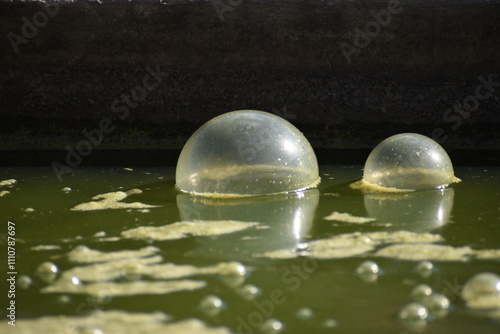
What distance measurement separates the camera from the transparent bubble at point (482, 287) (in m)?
1.70

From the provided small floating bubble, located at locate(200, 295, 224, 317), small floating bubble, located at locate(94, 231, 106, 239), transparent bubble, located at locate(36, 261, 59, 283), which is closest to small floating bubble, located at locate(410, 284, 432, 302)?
small floating bubble, located at locate(200, 295, 224, 317)

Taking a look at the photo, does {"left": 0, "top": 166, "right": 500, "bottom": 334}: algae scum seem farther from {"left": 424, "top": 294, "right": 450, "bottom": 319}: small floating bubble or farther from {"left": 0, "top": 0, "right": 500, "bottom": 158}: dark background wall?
{"left": 0, "top": 0, "right": 500, "bottom": 158}: dark background wall

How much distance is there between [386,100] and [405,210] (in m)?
1.65

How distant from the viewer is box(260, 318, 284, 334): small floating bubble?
1539mm

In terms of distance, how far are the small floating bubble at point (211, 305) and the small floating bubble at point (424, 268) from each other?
0.57 meters

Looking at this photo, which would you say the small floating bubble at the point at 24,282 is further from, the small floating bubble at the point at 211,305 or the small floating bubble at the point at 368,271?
the small floating bubble at the point at 368,271

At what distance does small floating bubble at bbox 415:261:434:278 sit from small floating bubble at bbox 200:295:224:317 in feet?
1.87

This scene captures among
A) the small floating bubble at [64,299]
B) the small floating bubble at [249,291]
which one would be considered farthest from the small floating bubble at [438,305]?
the small floating bubble at [64,299]

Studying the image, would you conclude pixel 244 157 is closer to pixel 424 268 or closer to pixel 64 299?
pixel 424 268

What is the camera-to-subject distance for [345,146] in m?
4.22

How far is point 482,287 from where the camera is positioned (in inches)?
67.9

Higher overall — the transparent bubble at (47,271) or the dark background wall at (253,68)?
the dark background wall at (253,68)

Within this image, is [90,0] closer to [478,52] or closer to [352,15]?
[352,15]

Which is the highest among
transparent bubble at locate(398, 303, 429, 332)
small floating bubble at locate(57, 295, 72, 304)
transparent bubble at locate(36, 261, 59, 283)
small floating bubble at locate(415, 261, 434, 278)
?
transparent bubble at locate(398, 303, 429, 332)
